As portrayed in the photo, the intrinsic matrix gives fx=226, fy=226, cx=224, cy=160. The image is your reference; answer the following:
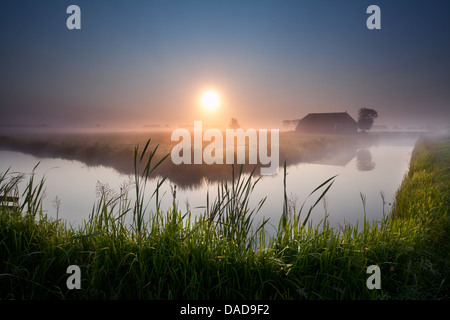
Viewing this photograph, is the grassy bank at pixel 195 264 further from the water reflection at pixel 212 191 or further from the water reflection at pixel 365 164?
the water reflection at pixel 365 164

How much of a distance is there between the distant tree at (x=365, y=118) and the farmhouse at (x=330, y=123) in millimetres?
3292

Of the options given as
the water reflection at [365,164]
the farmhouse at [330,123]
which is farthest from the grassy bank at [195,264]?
the farmhouse at [330,123]

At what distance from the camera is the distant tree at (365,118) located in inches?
2036

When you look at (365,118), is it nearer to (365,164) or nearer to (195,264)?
(365,164)

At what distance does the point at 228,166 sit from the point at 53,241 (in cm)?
1456

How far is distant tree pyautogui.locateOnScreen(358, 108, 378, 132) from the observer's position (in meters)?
51.7

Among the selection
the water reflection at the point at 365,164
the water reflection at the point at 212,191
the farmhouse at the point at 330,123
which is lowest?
the water reflection at the point at 212,191

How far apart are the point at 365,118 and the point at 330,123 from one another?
10.9 metres

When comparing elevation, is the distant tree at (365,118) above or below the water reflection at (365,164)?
above

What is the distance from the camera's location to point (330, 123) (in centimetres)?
4803

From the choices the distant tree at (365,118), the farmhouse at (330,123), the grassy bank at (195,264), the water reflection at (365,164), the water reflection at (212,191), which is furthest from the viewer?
the distant tree at (365,118)
